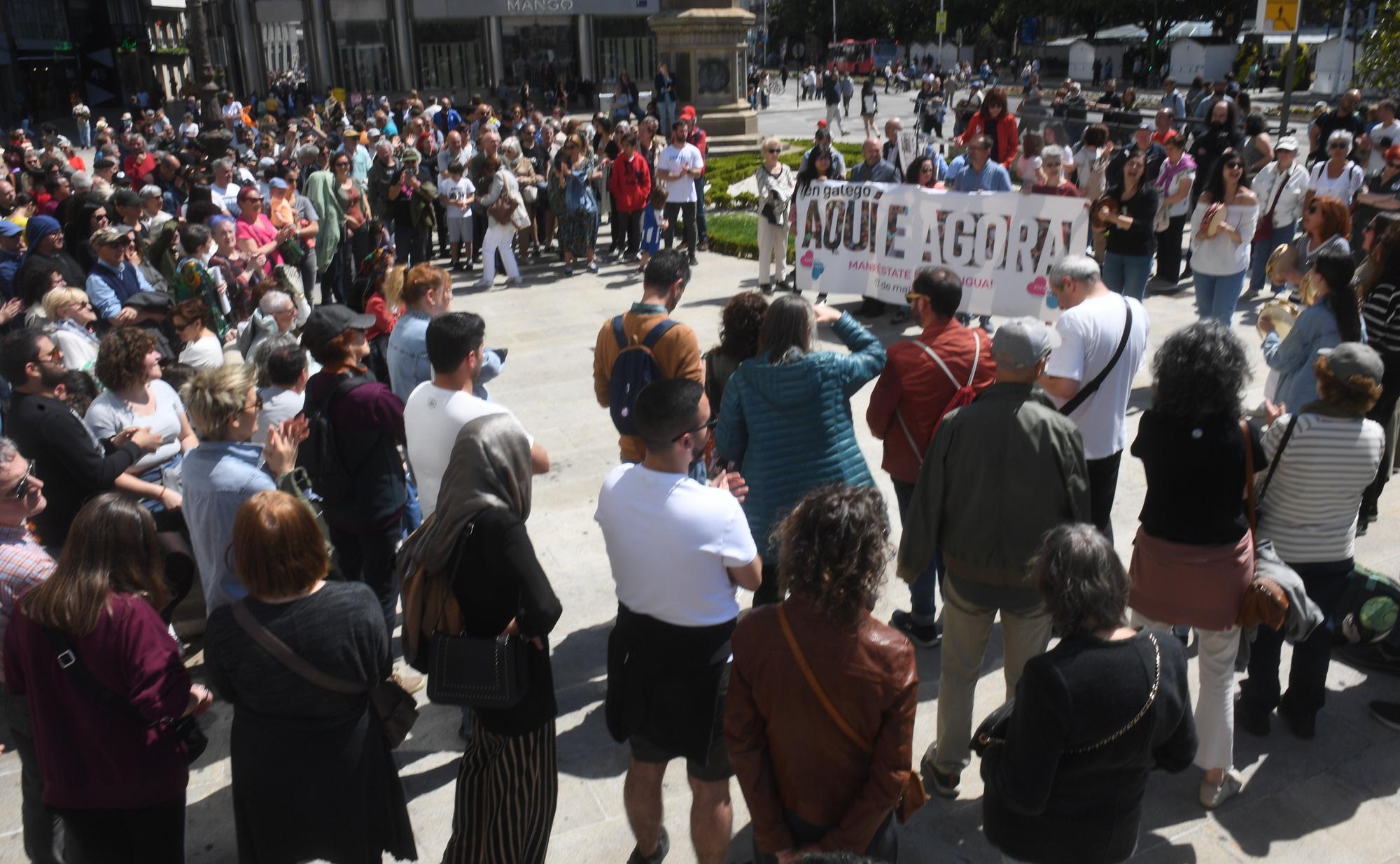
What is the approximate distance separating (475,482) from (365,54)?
45777 mm

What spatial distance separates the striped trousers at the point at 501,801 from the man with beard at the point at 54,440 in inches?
87.3

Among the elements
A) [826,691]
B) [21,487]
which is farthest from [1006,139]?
[21,487]

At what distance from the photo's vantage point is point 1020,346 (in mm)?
3836

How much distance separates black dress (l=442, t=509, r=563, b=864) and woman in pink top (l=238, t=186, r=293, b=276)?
6.57 m

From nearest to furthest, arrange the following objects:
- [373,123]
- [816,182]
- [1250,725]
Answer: [1250,725] < [816,182] < [373,123]

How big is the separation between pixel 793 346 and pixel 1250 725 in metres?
2.42

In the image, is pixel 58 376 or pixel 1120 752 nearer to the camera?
pixel 1120 752

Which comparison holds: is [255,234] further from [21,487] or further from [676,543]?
[676,543]

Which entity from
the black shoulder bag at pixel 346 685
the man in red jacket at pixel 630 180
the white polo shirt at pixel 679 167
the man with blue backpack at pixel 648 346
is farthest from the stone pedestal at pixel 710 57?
the black shoulder bag at pixel 346 685

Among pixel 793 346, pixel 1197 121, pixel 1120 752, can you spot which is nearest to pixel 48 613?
pixel 793 346

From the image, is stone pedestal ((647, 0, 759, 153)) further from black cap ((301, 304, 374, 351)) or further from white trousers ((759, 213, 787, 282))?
black cap ((301, 304, 374, 351))

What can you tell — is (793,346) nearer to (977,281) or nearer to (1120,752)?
(1120,752)

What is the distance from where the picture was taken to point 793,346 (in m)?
4.32

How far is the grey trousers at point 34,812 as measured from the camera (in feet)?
11.6
